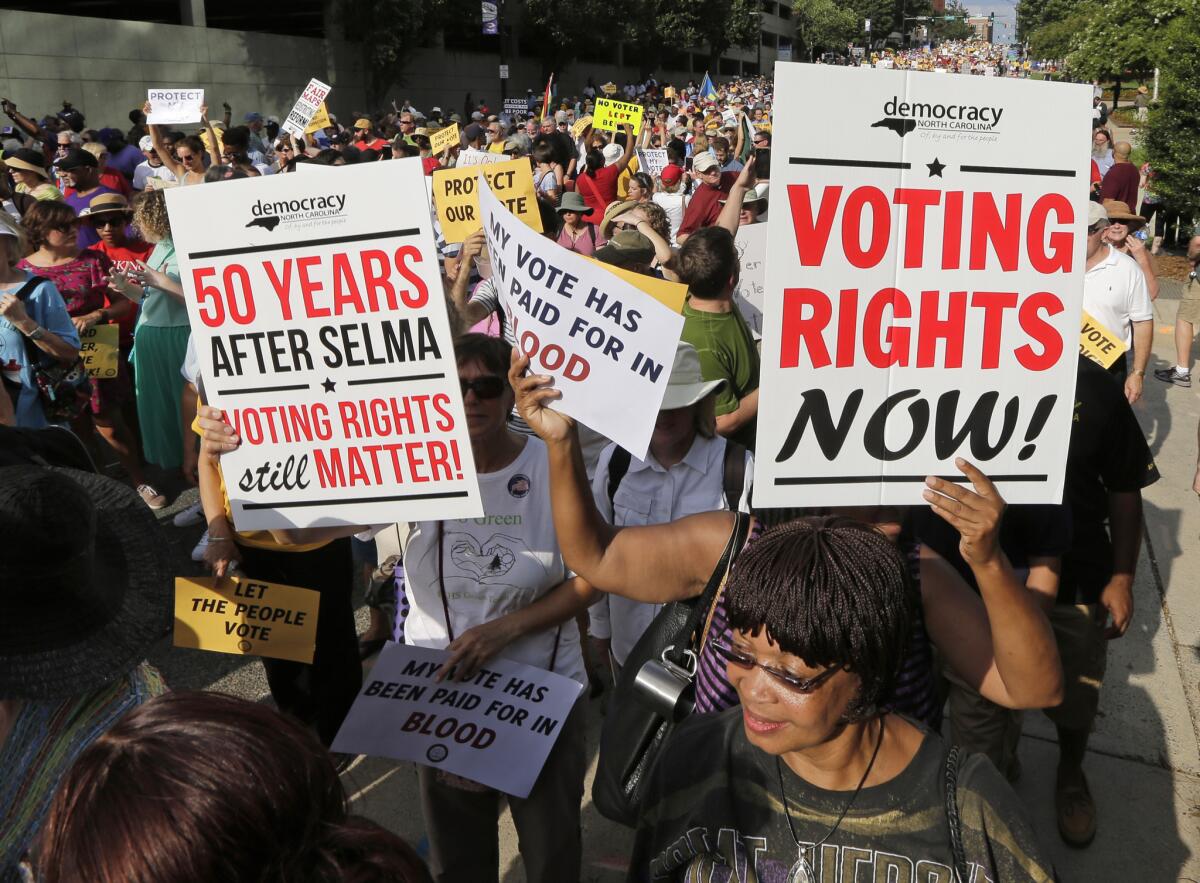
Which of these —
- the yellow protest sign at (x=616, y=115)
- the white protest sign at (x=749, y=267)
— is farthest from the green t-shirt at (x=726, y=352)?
the yellow protest sign at (x=616, y=115)

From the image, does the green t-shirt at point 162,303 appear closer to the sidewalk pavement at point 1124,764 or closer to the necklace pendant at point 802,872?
the sidewalk pavement at point 1124,764

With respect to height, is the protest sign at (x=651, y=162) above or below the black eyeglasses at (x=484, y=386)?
above

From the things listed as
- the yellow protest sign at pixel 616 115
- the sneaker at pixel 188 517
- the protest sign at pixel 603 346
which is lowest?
the sneaker at pixel 188 517

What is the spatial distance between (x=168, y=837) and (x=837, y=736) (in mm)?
1192

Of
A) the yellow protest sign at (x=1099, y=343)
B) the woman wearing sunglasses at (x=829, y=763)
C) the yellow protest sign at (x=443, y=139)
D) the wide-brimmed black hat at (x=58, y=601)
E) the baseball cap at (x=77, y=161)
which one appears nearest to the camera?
the wide-brimmed black hat at (x=58, y=601)

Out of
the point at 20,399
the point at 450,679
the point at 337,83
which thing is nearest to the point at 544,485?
the point at 450,679

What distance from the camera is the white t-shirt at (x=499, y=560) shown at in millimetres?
2795

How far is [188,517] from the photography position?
6.52 meters

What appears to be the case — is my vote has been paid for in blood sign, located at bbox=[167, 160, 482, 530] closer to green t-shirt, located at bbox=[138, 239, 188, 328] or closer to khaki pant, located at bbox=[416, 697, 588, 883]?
khaki pant, located at bbox=[416, 697, 588, 883]

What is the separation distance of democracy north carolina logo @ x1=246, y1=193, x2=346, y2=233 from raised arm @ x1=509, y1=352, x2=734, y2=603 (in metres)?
0.60

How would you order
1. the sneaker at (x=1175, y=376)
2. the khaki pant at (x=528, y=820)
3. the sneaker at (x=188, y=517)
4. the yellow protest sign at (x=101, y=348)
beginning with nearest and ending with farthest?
1. the khaki pant at (x=528, y=820)
2. the yellow protest sign at (x=101, y=348)
3. the sneaker at (x=188, y=517)
4. the sneaker at (x=1175, y=376)

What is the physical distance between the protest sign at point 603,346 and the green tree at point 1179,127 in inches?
549

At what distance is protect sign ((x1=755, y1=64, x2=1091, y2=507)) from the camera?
7.29 ft

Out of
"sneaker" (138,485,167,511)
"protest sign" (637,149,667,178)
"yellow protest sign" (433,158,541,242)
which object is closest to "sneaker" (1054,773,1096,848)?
"yellow protest sign" (433,158,541,242)
